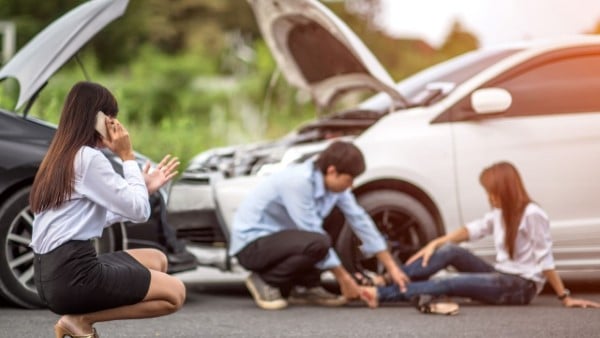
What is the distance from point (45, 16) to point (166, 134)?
26343 mm

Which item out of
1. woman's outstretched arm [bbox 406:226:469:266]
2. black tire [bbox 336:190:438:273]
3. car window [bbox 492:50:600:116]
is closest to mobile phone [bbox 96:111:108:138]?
woman's outstretched arm [bbox 406:226:469:266]

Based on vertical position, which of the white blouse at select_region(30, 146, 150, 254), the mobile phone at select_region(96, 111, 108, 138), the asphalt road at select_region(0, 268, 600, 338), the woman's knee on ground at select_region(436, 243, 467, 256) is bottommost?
the asphalt road at select_region(0, 268, 600, 338)

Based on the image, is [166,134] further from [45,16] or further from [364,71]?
[45,16]

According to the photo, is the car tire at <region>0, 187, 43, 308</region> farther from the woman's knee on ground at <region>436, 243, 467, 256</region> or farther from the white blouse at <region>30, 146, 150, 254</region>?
the woman's knee on ground at <region>436, 243, 467, 256</region>

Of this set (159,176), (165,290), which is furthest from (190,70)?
(165,290)

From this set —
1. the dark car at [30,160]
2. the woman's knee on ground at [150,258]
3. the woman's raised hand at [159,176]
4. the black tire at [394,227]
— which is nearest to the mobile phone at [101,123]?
the woman's raised hand at [159,176]

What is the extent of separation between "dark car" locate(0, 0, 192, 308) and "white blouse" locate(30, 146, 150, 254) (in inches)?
89.9

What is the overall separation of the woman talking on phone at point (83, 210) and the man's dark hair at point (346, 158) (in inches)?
96.3

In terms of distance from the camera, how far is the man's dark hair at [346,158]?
23.9 ft

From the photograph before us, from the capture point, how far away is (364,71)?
8758 millimetres

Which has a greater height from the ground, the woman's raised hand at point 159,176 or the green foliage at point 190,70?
the green foliage at point 190,70

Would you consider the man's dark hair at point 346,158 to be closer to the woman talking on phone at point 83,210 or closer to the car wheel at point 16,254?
the car wheel at point 16,254

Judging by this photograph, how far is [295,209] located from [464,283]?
115 centimetres

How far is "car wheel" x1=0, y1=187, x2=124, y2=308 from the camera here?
719 centimetres
